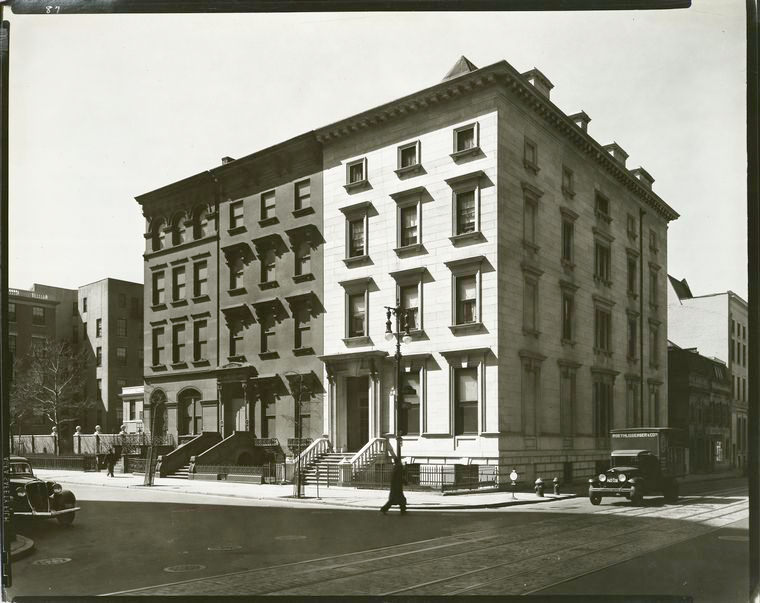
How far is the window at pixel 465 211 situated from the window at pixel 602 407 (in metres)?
4.33

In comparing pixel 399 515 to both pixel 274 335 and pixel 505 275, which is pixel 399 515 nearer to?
pixel 274 335

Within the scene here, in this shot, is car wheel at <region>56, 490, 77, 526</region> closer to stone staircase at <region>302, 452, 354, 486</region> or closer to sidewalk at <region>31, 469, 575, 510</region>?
sidewalk at <region>31, 469, 575, 510</region>

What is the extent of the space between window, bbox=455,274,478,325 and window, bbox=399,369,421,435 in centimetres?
265

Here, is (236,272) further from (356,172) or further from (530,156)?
(530,156)

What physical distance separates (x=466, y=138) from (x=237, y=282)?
604 centimetres

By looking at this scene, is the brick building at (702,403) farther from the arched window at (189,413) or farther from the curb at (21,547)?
the arched window at (189,413)

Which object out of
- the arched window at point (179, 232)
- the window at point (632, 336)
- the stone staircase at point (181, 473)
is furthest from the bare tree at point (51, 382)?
the stone staircase at point (181, 473)

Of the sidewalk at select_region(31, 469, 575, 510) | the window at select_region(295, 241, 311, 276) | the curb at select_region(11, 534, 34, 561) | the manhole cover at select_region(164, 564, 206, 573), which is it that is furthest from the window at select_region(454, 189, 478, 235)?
the curb at select_region(11, 534, 34, 561)

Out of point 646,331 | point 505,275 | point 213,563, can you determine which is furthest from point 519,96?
point 213,563

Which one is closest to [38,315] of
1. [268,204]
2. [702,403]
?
[702,403]

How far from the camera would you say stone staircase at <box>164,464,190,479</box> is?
27.8 meters

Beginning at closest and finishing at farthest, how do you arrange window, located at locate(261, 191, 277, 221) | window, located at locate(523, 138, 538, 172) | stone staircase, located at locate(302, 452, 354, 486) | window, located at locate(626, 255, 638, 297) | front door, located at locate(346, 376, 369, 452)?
window, located at locate(626, 255, 638, 297) → window, located at locate(523, 138, 538, 172) → window, located at locate(261, 191, 277, 221) → front door, located at locate(346, 376, 369, 452) → stone staircase, located at locate(302, 452, 354, 486)

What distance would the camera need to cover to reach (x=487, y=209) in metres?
13.1

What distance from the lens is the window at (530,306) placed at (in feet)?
34.7
